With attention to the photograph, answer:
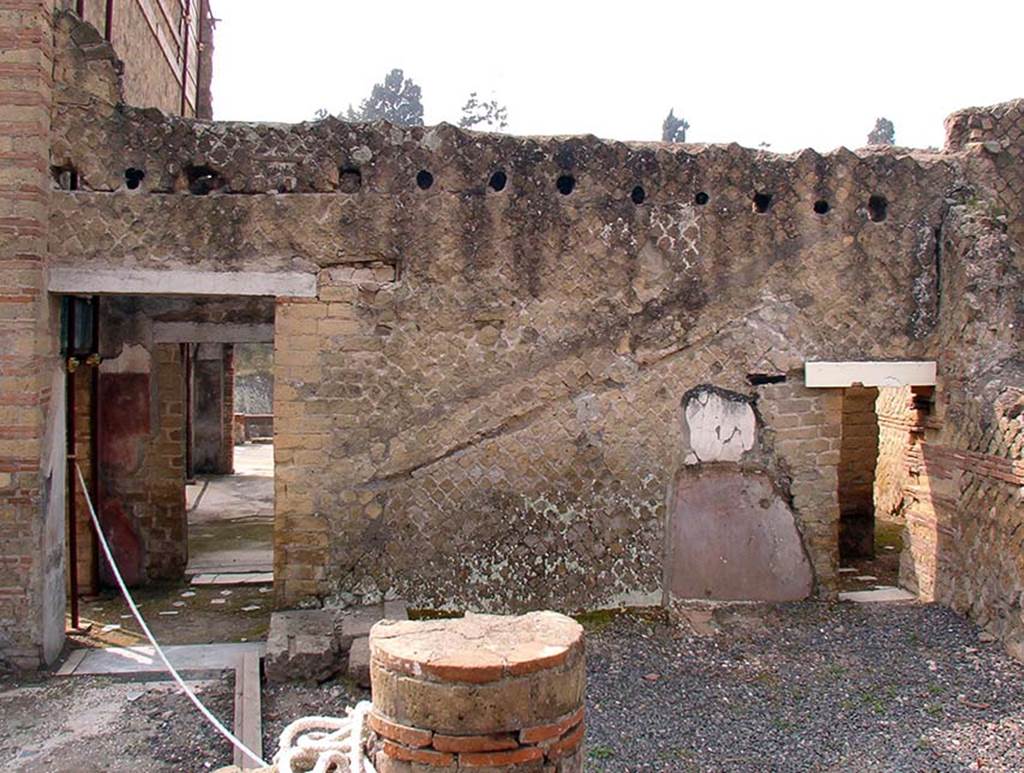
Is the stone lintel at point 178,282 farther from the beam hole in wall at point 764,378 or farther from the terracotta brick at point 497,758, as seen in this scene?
the terracotta brick at point 497,758

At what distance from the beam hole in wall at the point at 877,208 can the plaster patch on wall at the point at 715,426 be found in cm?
165

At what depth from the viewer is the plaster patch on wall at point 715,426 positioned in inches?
251

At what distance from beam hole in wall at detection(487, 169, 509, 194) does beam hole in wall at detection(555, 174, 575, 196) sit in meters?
0.38

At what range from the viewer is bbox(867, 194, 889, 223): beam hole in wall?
21.6 ft

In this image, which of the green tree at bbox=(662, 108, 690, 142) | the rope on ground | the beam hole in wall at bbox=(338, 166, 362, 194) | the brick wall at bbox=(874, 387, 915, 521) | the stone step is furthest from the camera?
the green tree at bbox=(662, 108, 690, 142)

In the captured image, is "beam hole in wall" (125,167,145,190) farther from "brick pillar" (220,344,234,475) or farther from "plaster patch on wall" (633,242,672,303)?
"brick pillar" (220,344,234,475)

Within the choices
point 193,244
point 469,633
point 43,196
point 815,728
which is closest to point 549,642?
point 469,633

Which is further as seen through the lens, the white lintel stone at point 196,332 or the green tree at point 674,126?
the green tree at point 674,126

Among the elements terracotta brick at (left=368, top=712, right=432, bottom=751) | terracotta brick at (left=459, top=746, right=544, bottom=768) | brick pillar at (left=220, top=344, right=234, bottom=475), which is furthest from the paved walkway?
terracotta brick at (left=459, top=746, right=544, bottom=768)

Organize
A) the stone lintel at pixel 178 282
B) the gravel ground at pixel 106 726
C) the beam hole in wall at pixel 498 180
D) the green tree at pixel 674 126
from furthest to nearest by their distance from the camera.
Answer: the green tree at pixel 674 126 → the beam hole in wall at pixel 498 180 → the stone lintel at pixel 178 282 → the gravel ground at pixel 106 726

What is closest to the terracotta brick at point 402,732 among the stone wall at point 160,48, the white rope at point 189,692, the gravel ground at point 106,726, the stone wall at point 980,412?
the white rope at point 189,692

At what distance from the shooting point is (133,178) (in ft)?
19.2

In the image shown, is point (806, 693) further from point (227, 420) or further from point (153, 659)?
point (227, 420)

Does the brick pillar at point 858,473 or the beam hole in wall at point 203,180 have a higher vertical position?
the beam hole in wall at point 203,180
